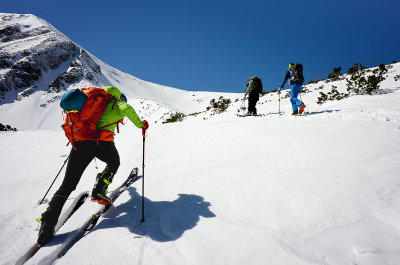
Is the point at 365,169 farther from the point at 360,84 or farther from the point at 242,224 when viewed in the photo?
the point at 360,84

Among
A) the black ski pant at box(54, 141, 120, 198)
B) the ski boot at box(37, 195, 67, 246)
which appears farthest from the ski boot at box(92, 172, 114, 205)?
the ski boot at box(37, 195, 67, 246)

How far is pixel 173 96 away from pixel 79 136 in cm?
5372

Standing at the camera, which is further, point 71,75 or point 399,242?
point 71,75

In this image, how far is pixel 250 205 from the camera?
249 centimetres

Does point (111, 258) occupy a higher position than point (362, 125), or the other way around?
point (362, 125)

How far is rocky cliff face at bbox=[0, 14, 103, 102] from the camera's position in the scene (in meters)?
46.0

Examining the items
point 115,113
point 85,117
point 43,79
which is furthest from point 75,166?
point 43,79

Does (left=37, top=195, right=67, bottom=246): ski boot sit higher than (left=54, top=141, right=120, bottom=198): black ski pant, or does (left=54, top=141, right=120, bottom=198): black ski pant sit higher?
(left=54, top=141, right=120, bottom=198): black ski pant

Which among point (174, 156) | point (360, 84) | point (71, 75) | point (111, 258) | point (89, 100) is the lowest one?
point (111, 258)

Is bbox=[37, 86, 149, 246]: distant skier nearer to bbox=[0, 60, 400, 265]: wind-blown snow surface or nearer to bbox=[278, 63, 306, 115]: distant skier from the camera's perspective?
bbox=[0, 60, 400, 265]: wind-blown snow surface

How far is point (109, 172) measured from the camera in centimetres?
319

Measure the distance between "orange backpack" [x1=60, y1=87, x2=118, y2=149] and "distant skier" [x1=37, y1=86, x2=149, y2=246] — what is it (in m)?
0.09

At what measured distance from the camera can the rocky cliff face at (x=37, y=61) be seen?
46.0 m

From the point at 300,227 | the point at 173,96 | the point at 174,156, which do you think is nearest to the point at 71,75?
the point at 173,96
